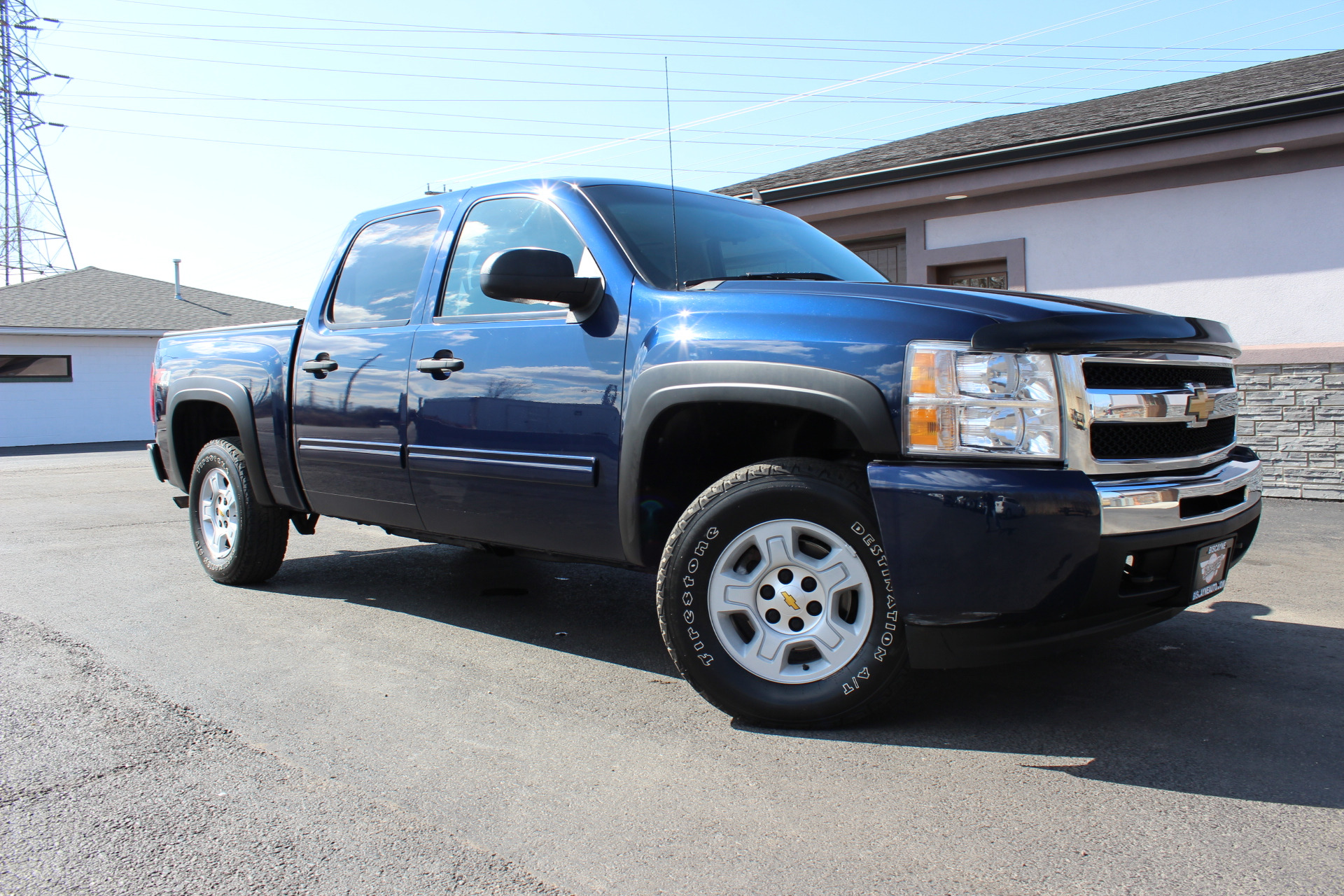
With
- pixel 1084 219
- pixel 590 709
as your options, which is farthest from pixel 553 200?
pixel 1084 219

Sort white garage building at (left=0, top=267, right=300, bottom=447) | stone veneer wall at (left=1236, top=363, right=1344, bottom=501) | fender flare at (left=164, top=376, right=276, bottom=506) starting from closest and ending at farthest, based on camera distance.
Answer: fender flare at (left=164, top=376, right=276, bottom=506), stone veneer wall at (left=1236, top=363, right=1344, bottom=501), white garage building at (left=0, top=267, right=300, bottom=447)

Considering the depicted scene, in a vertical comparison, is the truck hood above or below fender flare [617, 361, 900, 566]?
above

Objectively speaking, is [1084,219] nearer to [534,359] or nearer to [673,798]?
[534,359]

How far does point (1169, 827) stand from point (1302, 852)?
285 millimetres

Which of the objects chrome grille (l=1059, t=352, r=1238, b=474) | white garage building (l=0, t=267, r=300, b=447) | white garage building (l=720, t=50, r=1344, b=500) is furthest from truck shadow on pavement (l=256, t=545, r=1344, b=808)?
white garage building (l=0, t=267, r=300, b=447)

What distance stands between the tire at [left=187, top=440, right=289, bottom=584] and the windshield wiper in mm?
2970

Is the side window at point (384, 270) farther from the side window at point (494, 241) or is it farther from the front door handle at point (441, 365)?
the front door handle at point (441, 365)

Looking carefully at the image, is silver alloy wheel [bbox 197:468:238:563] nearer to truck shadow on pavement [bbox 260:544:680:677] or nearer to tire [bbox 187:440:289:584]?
tire [bbox 187:440:289:584]

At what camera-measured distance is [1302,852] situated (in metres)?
2.38

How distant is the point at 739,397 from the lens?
3.26 meters

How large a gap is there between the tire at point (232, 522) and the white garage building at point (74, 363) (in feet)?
75.2

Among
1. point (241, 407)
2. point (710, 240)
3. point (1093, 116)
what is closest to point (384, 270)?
point (241, 407)

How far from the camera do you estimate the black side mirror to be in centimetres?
362

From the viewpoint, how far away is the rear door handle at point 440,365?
4188 mm
